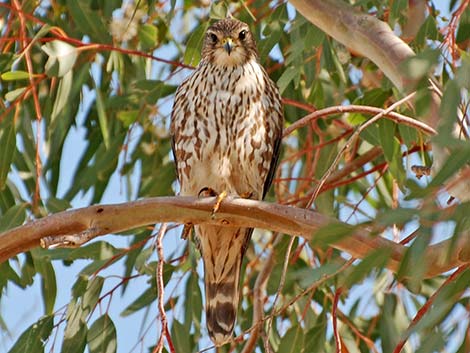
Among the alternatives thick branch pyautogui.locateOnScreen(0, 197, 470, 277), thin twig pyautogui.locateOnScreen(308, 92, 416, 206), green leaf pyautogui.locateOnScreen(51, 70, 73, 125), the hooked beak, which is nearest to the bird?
the hooked beak

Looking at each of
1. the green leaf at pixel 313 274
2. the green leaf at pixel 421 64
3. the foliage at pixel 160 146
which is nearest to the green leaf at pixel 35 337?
the foliage at pixel 160 146

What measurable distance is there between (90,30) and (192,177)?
0.74m

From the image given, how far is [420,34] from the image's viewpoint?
3.54m

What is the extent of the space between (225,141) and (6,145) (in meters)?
0.81

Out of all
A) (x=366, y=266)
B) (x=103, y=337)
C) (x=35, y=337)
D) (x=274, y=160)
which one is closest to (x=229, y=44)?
(x=274, y=160)

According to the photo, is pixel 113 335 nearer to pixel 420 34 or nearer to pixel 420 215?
pixel 420 34

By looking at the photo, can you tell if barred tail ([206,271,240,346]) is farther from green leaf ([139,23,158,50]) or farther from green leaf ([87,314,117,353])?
green leaf ([139,23,158,50])

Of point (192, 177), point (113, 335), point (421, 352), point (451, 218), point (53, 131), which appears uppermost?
point (53, 131)

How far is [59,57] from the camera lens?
4.15 meters

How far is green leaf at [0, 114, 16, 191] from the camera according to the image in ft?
13.8

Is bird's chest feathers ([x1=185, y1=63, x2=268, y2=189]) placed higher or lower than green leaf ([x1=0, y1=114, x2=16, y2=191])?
lower

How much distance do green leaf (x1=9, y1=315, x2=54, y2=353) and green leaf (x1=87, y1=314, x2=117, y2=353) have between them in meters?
0.14

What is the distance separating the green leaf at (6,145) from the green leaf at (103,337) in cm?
63

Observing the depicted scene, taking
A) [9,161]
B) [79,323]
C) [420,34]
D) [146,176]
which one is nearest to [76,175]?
[146,176]
